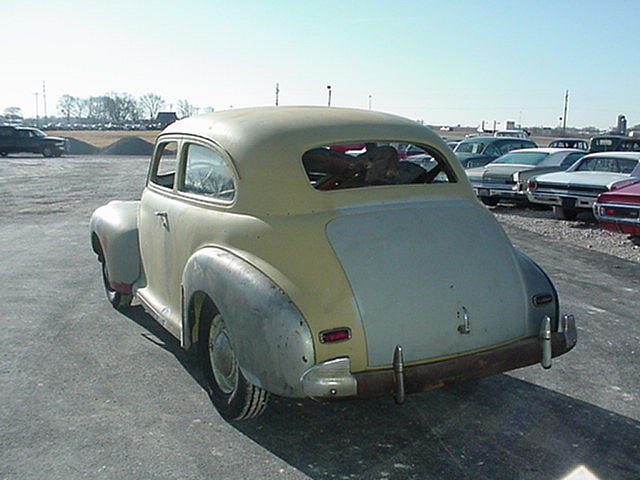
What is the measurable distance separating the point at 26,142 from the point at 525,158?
98.3 ft

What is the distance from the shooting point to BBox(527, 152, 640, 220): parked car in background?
491 inches

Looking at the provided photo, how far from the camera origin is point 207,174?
4.57 metres

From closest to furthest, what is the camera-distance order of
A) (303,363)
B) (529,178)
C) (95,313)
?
(303,363)
(95,313)
(529,178)

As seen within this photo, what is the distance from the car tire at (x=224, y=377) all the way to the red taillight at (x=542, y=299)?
1684mm

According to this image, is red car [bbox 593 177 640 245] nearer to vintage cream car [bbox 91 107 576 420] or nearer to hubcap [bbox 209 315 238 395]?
vintage cream car [bbox 91 107 576 420]

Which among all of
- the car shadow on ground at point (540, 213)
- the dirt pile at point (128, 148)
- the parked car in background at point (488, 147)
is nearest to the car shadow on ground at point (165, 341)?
the car shadow on ground at point (540, 213)

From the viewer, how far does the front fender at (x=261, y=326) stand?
134 inches

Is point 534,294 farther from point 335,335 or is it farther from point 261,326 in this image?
point 261,326

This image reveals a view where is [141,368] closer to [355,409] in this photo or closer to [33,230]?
[355,409]

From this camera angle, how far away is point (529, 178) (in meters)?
14.5

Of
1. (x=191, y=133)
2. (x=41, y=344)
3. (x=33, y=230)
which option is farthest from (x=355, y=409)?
(x=33, y=230)

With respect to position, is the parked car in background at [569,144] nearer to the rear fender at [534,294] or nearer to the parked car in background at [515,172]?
the parked car in background at [515,172]

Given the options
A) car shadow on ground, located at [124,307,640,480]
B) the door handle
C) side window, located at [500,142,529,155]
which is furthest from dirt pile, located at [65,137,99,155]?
car shadow on ground, located at [124,307,640,480]

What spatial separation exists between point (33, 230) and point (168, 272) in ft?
24.1
